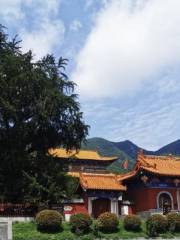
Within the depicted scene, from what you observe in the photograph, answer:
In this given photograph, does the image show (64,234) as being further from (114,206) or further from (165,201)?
(165,201)

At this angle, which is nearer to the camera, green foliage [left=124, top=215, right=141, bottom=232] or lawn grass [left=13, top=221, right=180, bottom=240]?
lawn grass [left=13, top=221, right=180, bottom=240]

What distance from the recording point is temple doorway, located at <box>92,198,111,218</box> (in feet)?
140

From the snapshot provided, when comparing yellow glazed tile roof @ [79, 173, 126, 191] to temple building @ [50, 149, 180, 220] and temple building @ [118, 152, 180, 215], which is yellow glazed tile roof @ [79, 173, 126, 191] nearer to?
temple building @ [50, 149, 180, 220]

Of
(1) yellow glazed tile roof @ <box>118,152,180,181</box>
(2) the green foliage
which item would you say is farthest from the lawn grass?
(1) yellow glazed tile roof @ <box>118,152,180,181</box>

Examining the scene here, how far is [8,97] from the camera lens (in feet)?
124

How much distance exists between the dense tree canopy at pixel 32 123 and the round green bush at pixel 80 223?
4719 mm

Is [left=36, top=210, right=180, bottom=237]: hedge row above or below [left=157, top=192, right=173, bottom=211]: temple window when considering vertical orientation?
below

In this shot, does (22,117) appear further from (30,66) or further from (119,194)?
(119,194)

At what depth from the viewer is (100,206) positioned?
42.8 metres

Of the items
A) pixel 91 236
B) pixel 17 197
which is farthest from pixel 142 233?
pixel 17 197

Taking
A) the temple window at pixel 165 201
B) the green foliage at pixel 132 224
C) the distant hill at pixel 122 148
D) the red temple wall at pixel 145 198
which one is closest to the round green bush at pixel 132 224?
the green foliage at pixel 132 224

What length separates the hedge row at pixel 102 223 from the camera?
32062mm

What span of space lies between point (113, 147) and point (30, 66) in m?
131

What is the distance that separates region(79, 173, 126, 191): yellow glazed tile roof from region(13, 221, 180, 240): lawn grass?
7975mm
